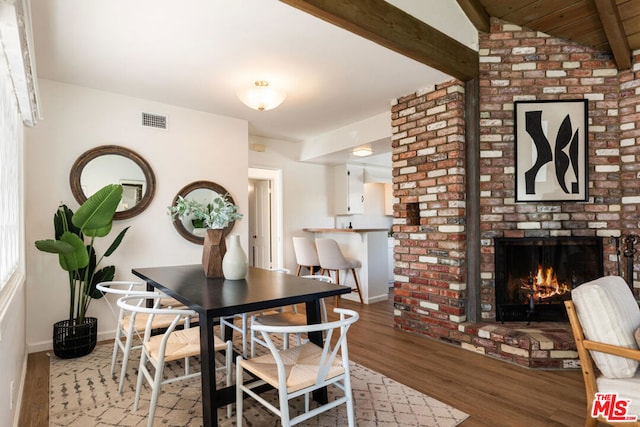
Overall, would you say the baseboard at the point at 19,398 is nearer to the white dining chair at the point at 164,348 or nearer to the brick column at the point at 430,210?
the white dining chair at the point at 164,348

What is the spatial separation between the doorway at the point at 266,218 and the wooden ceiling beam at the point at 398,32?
326 centimetres

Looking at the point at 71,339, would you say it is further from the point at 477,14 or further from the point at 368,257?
the point at 477,14

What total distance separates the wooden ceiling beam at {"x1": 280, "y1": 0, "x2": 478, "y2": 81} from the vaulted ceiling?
0.37 metres

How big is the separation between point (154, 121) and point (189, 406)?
289 cm

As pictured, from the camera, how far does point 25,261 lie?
300 cm

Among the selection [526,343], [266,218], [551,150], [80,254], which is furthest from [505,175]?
[266,218]

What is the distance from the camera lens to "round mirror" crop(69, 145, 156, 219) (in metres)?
3.31

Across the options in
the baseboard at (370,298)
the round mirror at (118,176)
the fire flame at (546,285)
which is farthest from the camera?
the baseboard at (370,298)

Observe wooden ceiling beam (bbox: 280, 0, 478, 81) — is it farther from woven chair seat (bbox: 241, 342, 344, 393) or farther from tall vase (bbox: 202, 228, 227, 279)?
woven chair seat (bbox: 241, 342, 344, 393)

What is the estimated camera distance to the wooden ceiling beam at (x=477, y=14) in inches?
118

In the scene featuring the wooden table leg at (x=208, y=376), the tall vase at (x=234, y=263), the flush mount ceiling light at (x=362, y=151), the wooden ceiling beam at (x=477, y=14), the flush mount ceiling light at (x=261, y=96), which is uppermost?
the wooden ceiling beam at (x=477, y=14)

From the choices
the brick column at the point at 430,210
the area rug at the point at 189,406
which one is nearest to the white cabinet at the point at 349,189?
the brick column at the point at 430,210

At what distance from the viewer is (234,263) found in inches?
92.3

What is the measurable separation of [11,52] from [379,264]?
4.31 m
